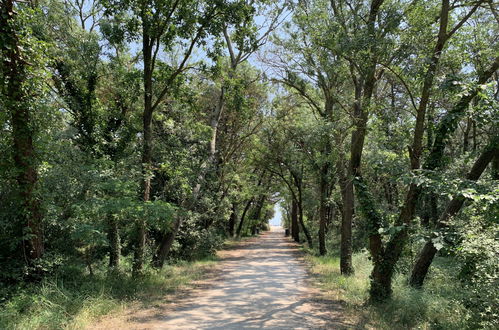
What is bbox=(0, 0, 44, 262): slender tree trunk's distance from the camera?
657 centimetres

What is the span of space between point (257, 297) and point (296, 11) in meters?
10.7

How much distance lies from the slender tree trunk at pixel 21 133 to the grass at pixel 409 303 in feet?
24.3

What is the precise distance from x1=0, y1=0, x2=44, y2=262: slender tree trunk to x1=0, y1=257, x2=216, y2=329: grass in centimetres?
108

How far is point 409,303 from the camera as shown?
24.1 ft

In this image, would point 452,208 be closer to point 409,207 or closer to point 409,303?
point 409,207

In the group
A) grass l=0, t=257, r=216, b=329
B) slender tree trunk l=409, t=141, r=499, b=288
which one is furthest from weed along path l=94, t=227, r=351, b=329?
slender tree trunk l=409, t=141, r=499, b=288

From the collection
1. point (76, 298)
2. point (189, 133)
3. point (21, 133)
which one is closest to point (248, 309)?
point (76, 298)

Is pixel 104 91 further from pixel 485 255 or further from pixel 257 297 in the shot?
pixel 485 255

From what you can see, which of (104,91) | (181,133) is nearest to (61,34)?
(104,91)

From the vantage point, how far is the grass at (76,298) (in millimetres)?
5879

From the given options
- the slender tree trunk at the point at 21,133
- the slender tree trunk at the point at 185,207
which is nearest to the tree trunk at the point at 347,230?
the slender tree trunk at the point at 185,207

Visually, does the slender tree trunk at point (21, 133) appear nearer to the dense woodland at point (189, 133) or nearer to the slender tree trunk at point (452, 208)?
the dense woodland at point (189, 133)

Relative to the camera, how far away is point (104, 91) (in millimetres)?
13750

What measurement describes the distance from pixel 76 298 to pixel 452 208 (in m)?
9.18
